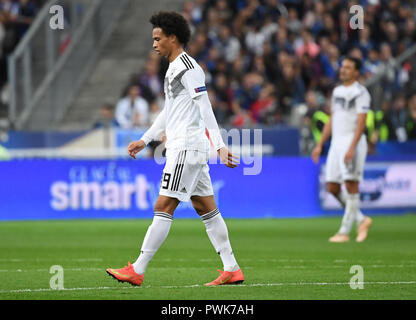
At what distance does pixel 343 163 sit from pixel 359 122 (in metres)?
0.65

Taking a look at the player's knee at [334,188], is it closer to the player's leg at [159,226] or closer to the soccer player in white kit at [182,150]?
the soccer player in white kit at [182,150]

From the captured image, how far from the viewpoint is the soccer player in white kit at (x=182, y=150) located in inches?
361

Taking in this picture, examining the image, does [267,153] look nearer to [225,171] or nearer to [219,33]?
[225,171]

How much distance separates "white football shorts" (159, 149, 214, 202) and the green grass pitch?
86 cm

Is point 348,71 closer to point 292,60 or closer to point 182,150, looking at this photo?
point 182,150

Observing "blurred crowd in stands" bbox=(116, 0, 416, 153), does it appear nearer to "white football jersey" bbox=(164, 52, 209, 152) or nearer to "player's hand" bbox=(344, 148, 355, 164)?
"player's hand" bbox=(344, 148, 355, 164)

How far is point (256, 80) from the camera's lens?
23.7 m

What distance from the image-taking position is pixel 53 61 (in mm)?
22703

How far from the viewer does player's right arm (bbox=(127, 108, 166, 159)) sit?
31.3ft

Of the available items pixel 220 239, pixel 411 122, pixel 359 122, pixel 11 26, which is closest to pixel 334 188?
pixel 359 122

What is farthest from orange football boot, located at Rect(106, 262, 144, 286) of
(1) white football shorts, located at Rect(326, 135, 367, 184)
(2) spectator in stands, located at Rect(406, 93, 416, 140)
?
(2) spectator in stands, located at Rect(406, 93, 416, 140)

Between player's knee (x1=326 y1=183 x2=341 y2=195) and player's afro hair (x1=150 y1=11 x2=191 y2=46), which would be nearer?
player's afro hair (x1=150 y1=11 x2=191 y2=46)

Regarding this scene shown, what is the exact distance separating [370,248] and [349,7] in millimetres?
13050
